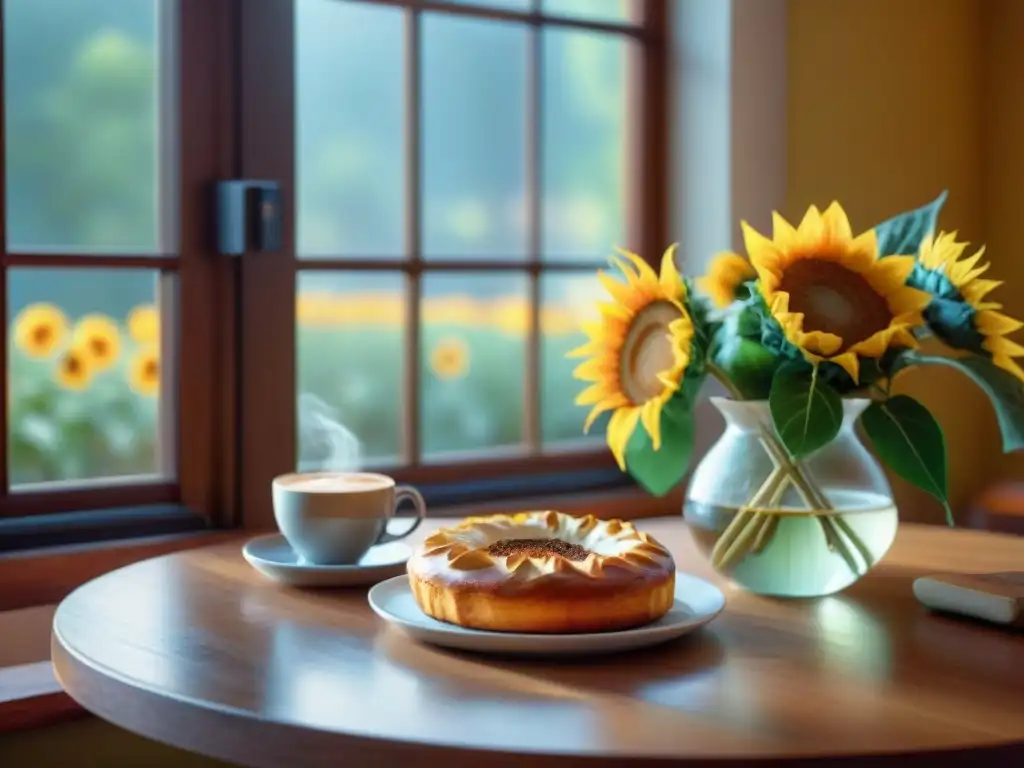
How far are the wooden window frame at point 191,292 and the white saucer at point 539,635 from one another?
80 centimetres

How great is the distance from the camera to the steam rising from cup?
6.84ft

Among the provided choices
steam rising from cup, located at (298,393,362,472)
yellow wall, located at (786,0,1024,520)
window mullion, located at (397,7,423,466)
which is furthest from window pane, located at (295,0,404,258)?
yellow wall, located at (786,0,1024,520)

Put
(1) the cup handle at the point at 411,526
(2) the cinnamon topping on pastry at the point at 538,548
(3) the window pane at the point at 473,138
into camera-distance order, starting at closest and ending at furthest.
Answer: (2) the cinnamon topping on pastry at the point at 538,548, (1) the cup handle at the point at 411,526, (3) the window pane at the point at 473,138

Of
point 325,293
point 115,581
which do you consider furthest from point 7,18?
point 115,581

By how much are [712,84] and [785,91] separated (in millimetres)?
137

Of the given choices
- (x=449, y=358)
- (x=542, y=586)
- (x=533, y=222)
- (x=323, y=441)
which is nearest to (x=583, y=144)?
(x=533, y=222)

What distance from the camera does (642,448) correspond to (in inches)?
53.9

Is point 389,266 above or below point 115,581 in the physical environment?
above

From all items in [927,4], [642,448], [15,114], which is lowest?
[642,448]

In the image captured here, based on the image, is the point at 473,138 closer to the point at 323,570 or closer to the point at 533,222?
the point at 533,222

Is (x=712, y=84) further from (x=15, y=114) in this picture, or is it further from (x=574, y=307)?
(x=15, y=114)

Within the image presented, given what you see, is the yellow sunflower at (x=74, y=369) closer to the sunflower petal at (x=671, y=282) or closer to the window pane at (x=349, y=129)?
the window pane at (x=349, y=129)

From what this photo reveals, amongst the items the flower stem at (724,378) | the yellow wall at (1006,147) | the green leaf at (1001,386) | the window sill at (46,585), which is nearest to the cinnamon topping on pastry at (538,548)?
the flower stem at (724,378)

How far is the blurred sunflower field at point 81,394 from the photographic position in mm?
1813
